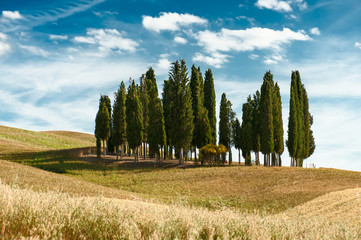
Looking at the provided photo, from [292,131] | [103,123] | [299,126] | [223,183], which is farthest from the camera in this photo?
[299,126]

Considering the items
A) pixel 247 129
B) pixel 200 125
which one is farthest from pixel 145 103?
pixel 247 129

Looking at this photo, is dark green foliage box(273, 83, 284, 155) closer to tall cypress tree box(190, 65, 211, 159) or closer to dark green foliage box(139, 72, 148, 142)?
tall cypress tree box(190, 65, 211, 159)

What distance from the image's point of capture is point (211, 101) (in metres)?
56.2

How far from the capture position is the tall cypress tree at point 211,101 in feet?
176

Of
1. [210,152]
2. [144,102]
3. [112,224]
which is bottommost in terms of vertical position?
[112,224]

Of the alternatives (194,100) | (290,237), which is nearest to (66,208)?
(290,237)

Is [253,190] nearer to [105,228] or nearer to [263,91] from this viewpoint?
[263,91]

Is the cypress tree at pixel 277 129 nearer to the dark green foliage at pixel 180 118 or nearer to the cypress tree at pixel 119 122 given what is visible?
the dark green foliage at pixel 180 118

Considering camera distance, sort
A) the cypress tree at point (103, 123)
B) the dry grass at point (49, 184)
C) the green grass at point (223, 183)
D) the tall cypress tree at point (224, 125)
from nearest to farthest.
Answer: the dry grass at point (49, 184), the green grass at point (223, 183), the cypress tree at point (103, 123), the tall cypress tree at point (224, 125)

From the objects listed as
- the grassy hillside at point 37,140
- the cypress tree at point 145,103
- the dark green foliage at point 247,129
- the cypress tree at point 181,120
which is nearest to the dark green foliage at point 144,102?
the cypress tree at point 145,103

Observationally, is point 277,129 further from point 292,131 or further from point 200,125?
point 200,125

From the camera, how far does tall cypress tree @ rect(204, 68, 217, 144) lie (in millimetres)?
53594

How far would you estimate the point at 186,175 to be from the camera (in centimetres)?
3888

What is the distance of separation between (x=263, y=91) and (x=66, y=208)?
150 ft
